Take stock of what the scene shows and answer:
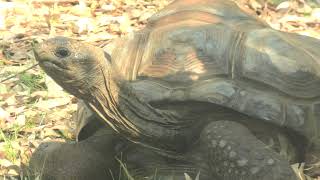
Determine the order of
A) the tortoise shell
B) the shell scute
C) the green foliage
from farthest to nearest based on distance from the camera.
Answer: the green foliage, the shell scute, the tortoise shell

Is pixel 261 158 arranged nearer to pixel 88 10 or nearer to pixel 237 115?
pixel 237 115

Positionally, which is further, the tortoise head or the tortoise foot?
the tortoise foot

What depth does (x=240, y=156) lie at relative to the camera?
2758 millimetres

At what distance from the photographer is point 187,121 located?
3.04m

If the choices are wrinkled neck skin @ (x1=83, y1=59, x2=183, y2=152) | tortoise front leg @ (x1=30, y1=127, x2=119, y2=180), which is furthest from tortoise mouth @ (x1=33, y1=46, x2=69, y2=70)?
tortoise front leg @ (x1=30, y1=127, x2=119, y2=180)

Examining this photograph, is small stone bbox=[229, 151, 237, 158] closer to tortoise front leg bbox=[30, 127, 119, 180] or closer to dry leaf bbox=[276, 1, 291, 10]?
tortoise front leg bbox=[30, 127, 119, 180]

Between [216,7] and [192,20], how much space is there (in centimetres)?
27

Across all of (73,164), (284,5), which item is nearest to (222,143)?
(73,164)

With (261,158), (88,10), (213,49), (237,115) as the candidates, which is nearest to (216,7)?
(213,49)

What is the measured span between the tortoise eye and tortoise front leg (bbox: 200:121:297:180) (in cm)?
69

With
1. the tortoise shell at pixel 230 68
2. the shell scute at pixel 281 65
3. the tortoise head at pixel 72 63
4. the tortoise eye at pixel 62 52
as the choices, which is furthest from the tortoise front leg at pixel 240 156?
the tortoise eye at pixel 62 52

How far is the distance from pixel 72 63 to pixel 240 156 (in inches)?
31.5

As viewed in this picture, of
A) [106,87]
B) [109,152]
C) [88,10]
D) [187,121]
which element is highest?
[106,87]

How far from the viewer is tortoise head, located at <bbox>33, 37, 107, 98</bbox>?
276 centimetres
